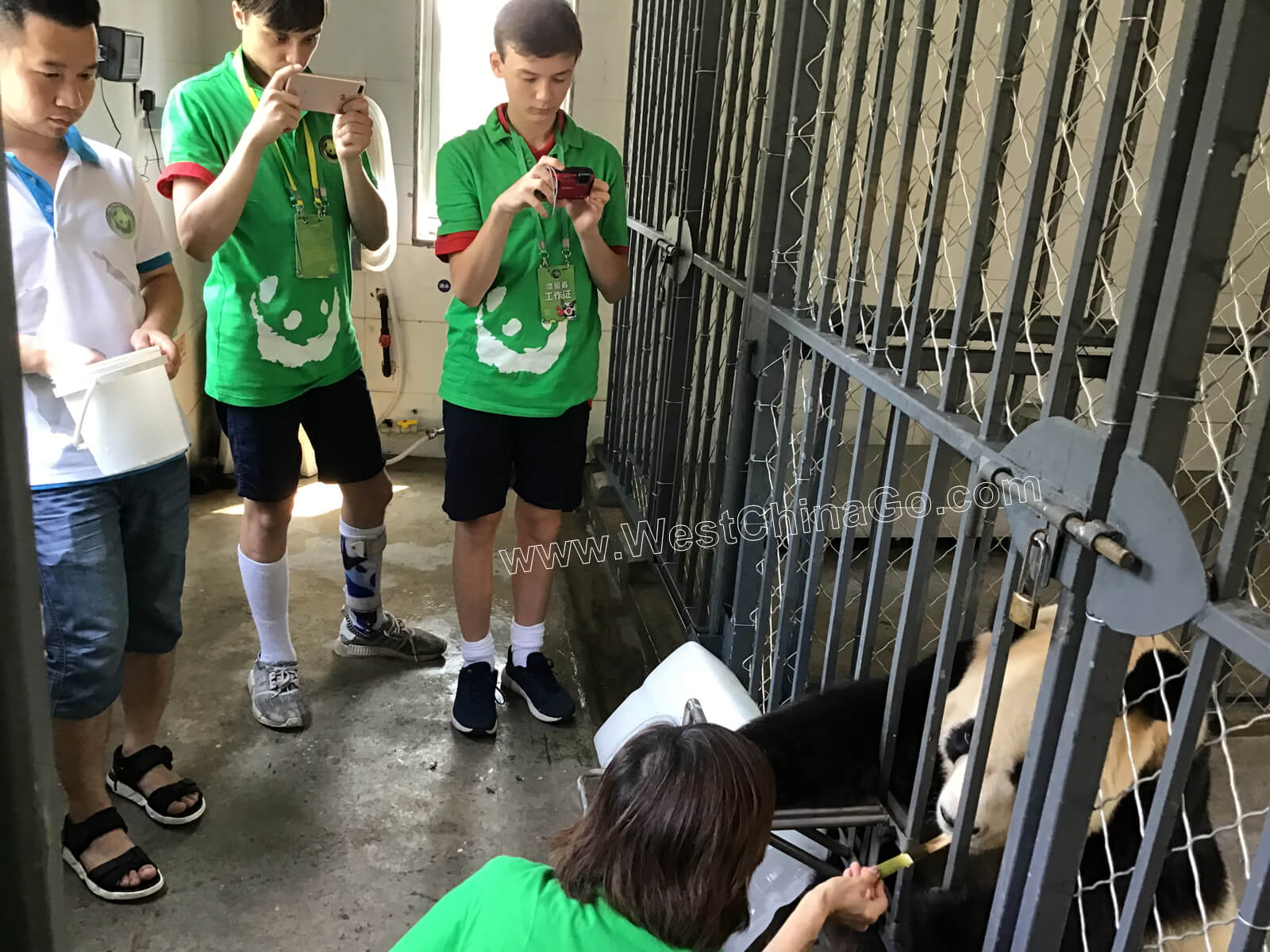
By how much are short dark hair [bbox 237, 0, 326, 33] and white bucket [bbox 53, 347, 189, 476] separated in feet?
2.26

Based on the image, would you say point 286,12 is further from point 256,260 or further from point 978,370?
point 978,370

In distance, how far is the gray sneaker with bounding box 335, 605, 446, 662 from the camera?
8.54ft

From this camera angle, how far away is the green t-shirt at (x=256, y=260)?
74.3 inches

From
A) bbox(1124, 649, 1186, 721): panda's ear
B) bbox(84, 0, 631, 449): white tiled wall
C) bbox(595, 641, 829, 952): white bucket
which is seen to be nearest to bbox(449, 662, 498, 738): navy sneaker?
bbox(595, 641, 829, 952): white bucket

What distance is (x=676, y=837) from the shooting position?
1.06 meters

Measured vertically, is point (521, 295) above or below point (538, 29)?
below

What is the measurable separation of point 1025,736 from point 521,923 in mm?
691

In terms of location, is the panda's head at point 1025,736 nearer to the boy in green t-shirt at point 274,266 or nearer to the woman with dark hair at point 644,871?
the woman with dark hair at point 644,871

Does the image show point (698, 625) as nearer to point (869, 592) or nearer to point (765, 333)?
point (765, 333)

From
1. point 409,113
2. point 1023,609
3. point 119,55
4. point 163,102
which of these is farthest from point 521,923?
point 409,113

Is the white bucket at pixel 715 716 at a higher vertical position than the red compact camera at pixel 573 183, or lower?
lower

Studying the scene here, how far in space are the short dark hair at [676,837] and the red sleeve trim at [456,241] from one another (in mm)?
1226

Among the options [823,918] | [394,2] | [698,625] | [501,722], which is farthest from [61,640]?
[394,2]

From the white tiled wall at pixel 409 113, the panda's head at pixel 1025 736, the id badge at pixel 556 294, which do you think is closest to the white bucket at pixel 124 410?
the id badge at pixel 556 294
